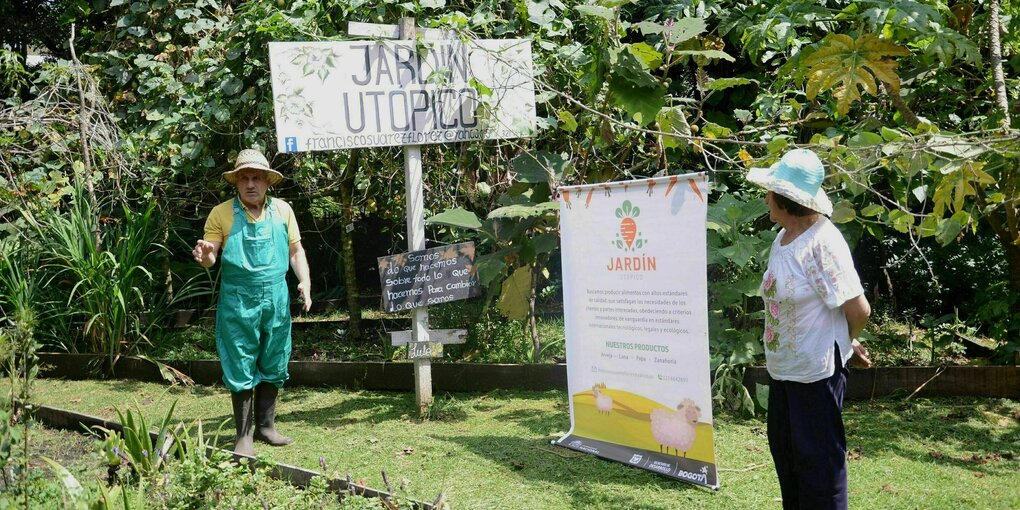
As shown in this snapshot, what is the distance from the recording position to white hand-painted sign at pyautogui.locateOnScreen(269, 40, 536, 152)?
5129mm

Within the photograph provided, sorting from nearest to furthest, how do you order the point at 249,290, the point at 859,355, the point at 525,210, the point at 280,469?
the point at 859,355
the point at 280,469
the point at 249,290
the point at 525,210

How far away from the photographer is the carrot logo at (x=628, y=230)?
14.0ft

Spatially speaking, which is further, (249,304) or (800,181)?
(249,304)

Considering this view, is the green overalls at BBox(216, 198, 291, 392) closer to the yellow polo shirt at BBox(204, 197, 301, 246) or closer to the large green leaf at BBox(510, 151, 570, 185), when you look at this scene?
the yellow polo shirt at BBox(204, 197, 301, 246)

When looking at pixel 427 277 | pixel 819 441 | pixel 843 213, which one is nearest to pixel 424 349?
pixel 427 277

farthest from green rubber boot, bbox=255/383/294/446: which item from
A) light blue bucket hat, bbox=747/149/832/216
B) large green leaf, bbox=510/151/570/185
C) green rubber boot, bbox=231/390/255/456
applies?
light blue bucket hat, bbox=747/149/832/216

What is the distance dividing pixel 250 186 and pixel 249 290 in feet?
1.84

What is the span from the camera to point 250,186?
4.80 m

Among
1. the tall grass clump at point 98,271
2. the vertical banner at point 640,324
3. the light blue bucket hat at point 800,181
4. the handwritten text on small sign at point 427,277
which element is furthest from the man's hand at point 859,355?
the tall grass clump at point 98,271

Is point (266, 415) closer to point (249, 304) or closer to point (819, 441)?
point (249, 304)

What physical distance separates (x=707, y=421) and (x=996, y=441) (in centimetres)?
176

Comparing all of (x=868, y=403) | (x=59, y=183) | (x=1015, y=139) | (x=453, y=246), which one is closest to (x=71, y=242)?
(x=59, y=183)

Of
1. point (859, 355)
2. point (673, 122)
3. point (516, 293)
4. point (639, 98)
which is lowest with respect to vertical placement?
point (859, 355)

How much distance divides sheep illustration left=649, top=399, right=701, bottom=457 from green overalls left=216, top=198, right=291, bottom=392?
207cm
